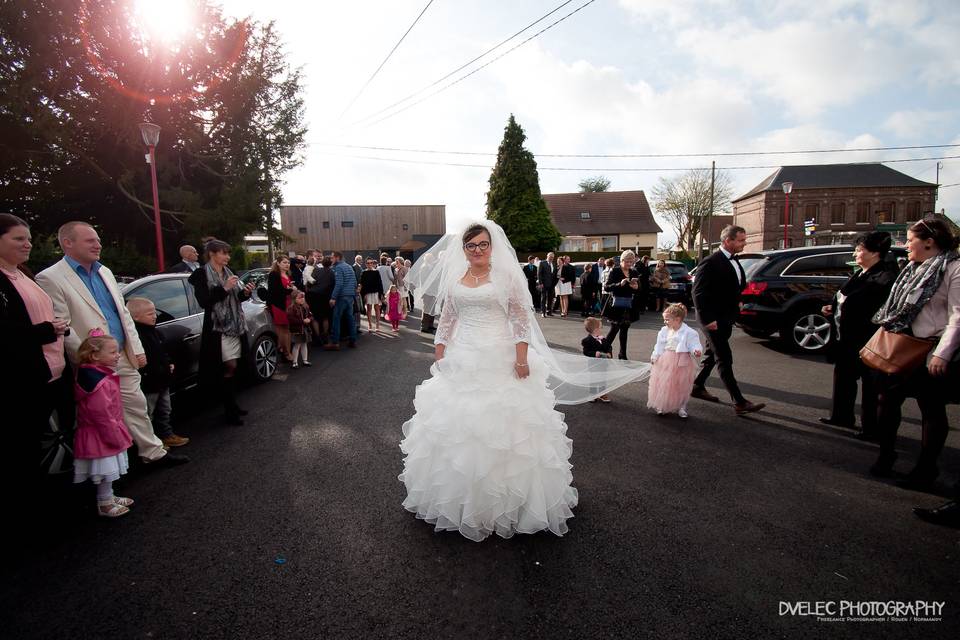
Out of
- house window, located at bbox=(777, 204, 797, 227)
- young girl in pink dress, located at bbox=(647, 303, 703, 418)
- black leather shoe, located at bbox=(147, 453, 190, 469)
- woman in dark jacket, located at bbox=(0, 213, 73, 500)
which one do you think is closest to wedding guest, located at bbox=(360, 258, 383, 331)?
black leather shoe, located at bbox=(147, 453, 190, 469)

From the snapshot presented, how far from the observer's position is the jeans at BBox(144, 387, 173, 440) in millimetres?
4391

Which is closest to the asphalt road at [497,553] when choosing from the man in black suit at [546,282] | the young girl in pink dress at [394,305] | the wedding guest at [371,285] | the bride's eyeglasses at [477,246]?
the bride's eyeglasses at [477,246]

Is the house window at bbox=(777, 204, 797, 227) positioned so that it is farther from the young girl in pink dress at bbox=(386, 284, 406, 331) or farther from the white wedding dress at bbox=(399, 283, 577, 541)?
the white wedding dress at bbox=(399, 283, 577, 541)

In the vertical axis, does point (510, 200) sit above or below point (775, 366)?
above

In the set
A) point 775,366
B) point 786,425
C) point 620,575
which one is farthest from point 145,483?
point 775,366

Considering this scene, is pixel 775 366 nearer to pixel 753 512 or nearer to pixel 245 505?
pixel 753 512

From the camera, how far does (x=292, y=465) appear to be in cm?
411

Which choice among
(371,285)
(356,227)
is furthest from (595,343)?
(356,227)

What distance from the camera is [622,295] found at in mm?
7164

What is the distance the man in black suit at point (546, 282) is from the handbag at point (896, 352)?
10.9 meters

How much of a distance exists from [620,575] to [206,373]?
182 inches

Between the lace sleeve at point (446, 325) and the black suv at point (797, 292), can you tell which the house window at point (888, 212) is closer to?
the black suv at point (797, 292)

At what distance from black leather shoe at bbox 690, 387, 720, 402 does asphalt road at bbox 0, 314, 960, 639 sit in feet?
3.92

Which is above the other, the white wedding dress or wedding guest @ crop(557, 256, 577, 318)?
wedding guest @ crop(557, 256, 577, 318)
